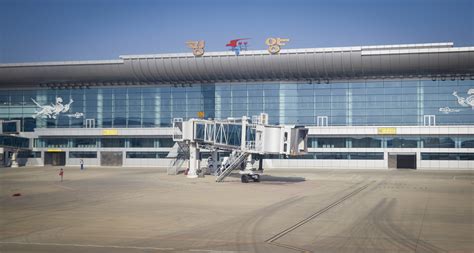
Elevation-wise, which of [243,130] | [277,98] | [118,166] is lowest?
[118,166]

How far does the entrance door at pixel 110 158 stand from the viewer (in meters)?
108

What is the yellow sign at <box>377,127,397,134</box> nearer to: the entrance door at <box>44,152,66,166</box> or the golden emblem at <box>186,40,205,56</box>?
the golden emblem at <box>186,40,205,56</box>

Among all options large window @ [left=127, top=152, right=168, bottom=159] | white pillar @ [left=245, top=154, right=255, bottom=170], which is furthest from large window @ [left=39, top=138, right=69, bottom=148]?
white pillar @ [left=245, top=154, right=255, bottom=170]

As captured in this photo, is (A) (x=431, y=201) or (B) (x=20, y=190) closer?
(A) (x=431, y=201)

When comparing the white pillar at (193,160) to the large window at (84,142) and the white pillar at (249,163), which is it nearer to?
the white pillar at (249,163)

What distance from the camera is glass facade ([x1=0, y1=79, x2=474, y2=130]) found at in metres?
95.8

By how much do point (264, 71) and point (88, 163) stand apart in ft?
133

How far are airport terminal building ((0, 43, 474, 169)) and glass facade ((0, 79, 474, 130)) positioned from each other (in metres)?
0.19

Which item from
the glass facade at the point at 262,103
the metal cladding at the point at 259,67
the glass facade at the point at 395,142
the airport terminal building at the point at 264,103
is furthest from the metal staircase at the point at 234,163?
the glass facade at the point at 262,103

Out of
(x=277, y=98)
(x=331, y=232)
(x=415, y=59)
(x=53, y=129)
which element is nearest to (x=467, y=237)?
(x=331, y=232)

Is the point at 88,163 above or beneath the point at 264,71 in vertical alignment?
beneath

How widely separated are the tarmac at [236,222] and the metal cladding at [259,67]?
174 ft

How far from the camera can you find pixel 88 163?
357ft

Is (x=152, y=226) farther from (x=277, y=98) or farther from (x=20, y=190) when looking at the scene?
(x=277, y=98)
